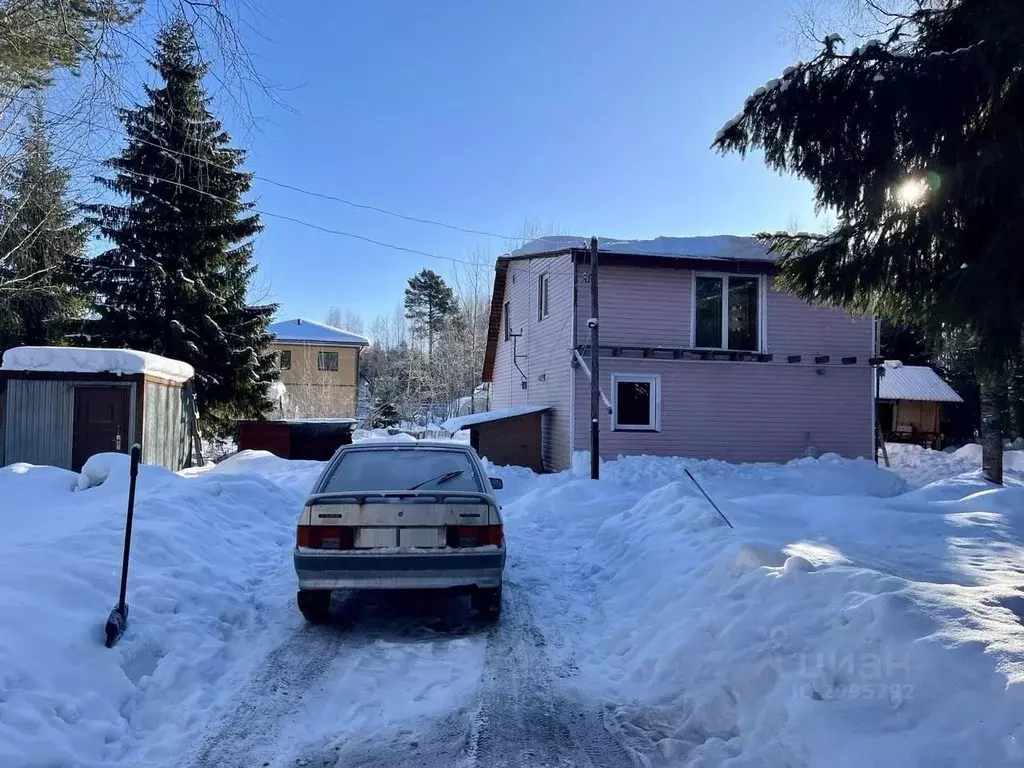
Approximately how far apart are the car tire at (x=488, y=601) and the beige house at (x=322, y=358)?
34.2 meters

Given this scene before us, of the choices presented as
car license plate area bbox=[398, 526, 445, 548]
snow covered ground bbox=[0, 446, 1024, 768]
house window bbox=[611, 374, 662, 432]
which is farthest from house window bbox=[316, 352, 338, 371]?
car license plate area bbox=[398, 526, 445, 548]

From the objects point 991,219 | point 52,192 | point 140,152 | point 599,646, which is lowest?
point 599,646

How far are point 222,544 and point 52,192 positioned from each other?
45.1ft

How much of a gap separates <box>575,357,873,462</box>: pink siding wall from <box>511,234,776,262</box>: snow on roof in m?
2.63

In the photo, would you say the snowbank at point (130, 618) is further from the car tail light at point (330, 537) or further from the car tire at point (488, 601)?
the car tire at point (488, 601)

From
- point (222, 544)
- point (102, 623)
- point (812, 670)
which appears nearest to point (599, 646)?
point (812, 670)

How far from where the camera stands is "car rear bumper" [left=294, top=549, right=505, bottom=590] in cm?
569

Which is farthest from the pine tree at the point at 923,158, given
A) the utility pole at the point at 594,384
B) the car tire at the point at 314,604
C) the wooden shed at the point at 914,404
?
the wooden shed at the point at 914,404

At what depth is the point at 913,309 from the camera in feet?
18.6

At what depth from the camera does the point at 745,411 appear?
60.0ft

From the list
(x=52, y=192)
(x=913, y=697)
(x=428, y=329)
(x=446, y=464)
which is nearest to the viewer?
(x=913, y=697)

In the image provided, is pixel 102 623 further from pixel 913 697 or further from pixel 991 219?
pixel 991 219

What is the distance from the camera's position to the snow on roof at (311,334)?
→ 46625 mm

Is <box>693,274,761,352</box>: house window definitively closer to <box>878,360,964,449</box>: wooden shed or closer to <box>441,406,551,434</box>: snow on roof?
<box>441,406,551,434</box>: snow on roof
